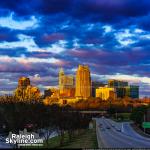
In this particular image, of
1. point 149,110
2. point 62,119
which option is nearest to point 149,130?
point 149,110

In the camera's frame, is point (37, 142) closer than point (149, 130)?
Yes

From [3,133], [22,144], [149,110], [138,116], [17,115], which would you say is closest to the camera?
[22,144]

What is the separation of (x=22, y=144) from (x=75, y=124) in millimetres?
56234

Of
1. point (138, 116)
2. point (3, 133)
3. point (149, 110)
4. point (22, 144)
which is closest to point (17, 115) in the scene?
point (22, 144)

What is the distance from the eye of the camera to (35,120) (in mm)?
98500

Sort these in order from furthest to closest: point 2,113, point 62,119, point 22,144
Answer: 1. point 62,119
2. point 2,113
3. point 22,144

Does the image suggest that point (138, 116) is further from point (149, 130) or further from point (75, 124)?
point (75, 124)

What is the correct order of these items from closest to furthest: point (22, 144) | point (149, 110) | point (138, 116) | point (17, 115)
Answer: point (22, 144) → point (17, 115) → point (149, 110) → point (138, 116)

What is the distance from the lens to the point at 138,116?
18762 cm

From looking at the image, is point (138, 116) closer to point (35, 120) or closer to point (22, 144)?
point (35, 120)

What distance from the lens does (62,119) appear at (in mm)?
106938

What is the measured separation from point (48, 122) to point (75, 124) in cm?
2097

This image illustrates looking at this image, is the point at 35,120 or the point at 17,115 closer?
the point at 17,115

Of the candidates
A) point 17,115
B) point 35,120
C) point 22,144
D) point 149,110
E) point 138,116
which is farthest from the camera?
point 138,116
